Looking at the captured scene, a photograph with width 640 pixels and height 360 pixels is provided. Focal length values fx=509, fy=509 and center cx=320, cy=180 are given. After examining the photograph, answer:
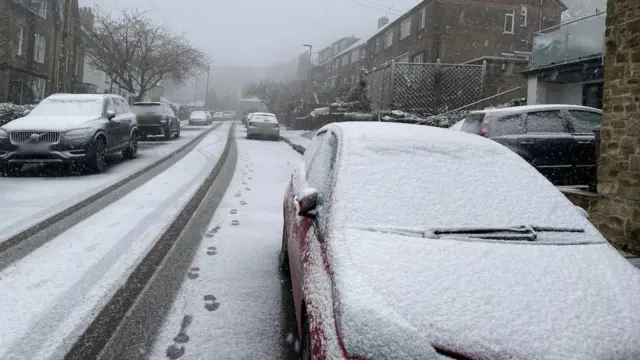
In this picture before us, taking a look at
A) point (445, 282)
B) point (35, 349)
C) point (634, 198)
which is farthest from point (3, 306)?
point (634, 198)

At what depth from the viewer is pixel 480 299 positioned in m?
2.01

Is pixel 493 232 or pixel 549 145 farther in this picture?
pixel 549 145

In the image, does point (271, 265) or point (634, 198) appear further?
point (634, 198)

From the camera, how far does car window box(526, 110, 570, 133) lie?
28.0 ft

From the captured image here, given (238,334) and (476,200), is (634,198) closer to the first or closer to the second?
(476,200)

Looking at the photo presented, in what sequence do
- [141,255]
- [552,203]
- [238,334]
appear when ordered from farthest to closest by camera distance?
1. [141,255]
2. [238,334]
3. [552,203]

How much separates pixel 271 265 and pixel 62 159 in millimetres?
6384

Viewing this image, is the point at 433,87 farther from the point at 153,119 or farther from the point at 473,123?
the point at 153,119

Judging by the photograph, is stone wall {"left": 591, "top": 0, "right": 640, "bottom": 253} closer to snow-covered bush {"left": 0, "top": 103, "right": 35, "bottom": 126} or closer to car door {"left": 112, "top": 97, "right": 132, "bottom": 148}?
car door {"left": 112, "top": 97, "right": 132, "bottom": 148}

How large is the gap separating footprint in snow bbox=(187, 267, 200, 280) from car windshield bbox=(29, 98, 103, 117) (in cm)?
740

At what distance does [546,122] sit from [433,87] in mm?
10705

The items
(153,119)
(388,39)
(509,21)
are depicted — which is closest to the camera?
(153,119)

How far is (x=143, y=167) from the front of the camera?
1115cm

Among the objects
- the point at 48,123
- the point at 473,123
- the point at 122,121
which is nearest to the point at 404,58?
the point at 122,121
